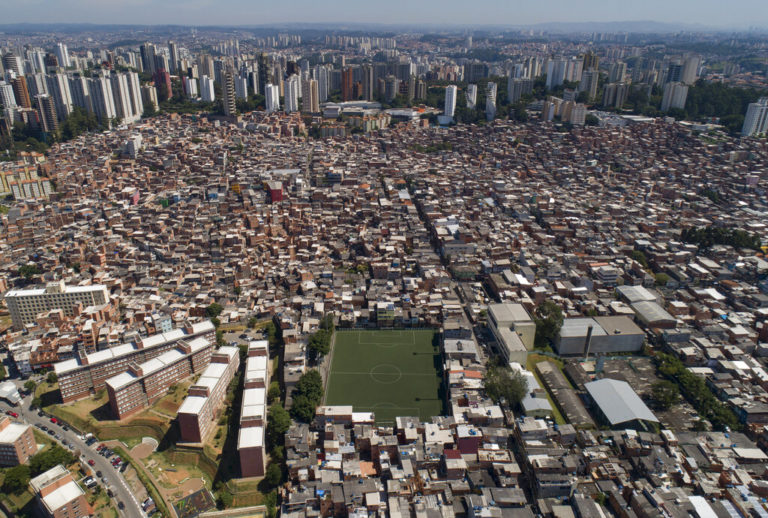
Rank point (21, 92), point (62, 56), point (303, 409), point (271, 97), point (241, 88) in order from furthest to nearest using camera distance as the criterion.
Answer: point (62, 56) < point (241, 88) < point (271, 97) < point (21, 92) < point (303, 409)

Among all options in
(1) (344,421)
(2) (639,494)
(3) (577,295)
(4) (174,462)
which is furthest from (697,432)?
(4) (174,462)

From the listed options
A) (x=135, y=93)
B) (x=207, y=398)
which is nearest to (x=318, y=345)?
(x=207, y=398)

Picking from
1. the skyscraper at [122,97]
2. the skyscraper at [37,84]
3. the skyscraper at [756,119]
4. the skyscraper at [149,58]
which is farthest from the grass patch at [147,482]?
the skyscraper at [149,58]

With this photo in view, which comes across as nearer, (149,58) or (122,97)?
(122,97)

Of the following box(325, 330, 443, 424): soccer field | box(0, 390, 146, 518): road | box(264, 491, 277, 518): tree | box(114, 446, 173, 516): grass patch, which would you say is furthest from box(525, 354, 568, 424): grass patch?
box(0, 390, 146, 518): road

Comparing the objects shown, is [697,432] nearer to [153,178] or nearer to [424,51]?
[153,178]

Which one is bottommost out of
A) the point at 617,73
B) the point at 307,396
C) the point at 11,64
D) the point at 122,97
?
the point at 307,396

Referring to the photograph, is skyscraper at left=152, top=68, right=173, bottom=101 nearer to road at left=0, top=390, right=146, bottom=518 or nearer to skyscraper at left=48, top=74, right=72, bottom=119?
skyscraper at left=48, top=74, right=72, bottom=119

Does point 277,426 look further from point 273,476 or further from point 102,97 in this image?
point 102,97
